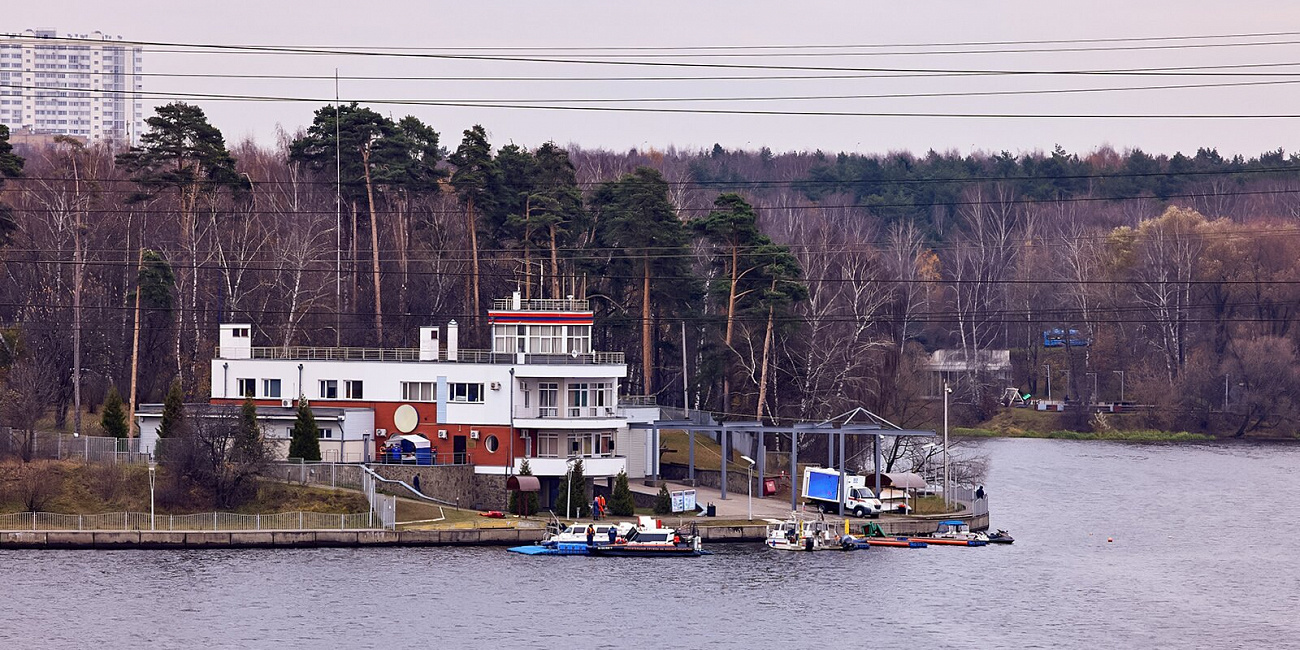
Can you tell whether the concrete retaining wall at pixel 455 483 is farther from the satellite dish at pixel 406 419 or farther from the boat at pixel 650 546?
the boat at pixel 650 546

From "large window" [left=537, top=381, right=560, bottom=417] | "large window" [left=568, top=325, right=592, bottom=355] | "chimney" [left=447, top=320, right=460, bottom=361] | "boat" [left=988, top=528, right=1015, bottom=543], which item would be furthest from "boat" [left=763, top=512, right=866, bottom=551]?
"chimney" [left=447, top=320, right=460, bottom=361]

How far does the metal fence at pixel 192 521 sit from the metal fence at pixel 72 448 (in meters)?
5.42

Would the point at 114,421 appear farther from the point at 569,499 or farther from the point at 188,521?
the point at 569,499

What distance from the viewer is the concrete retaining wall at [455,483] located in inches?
3007

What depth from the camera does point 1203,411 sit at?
132 m

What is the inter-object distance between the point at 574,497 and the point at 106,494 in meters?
19.0

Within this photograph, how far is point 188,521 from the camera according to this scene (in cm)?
7075

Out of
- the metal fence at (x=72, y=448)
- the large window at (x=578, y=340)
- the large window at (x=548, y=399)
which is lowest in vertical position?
the metal fence at (x=72, y=448)

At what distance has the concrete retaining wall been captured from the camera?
251 feet

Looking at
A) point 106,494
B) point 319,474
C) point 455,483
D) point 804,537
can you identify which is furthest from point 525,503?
point 106,494

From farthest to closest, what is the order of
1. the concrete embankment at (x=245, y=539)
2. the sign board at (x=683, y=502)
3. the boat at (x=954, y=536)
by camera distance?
the sign board at (x=683, y=502)
the boat at (x=954, y=536)
the concrete embankment at (x=245, y=539)

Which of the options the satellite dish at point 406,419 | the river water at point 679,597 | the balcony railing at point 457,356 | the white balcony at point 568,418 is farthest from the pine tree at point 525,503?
the balcony railing at point 457,356

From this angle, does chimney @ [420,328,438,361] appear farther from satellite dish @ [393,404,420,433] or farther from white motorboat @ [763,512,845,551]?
white motorboat @ [763,512,845,551]

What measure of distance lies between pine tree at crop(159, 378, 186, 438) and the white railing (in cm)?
473
